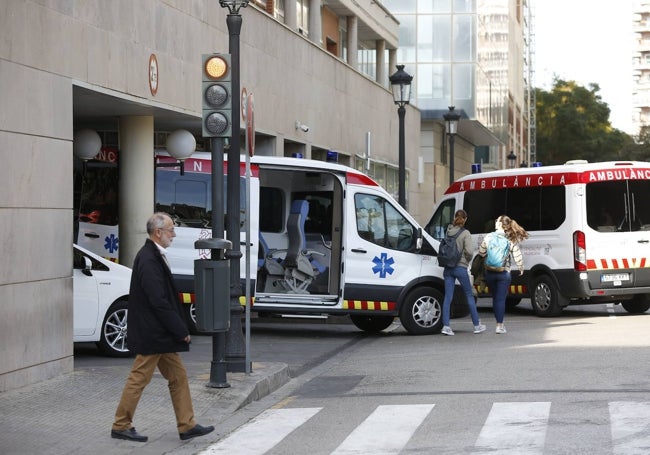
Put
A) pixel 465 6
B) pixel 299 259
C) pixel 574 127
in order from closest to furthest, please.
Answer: pixel 299 259 → pixel 465 6 → pixel 574 127

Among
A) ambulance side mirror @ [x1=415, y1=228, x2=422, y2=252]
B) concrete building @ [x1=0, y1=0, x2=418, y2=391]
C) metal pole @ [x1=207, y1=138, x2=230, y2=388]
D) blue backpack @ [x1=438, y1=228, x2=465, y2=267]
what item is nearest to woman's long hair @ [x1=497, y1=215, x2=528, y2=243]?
blue backpack @ [x1=438, y1=228, x2=465, y2=267]

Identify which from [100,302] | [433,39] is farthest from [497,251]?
[433,39]

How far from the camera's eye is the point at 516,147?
84.8 m

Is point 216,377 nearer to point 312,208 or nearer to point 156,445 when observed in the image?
point 156,445

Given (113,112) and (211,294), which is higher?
(113,112)

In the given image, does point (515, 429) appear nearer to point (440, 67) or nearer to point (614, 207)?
point (614, 207)

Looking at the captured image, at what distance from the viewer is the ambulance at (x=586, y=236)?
20578 millimetres

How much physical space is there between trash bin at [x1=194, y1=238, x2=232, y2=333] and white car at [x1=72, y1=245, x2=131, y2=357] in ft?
12.3

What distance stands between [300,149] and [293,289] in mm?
8980

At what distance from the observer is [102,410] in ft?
34.7

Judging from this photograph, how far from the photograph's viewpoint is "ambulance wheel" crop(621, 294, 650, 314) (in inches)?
861

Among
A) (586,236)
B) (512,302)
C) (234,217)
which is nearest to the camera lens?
(234,217)

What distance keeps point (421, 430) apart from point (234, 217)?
3.68 metres

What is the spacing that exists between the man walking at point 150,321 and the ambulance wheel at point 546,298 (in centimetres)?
1278
